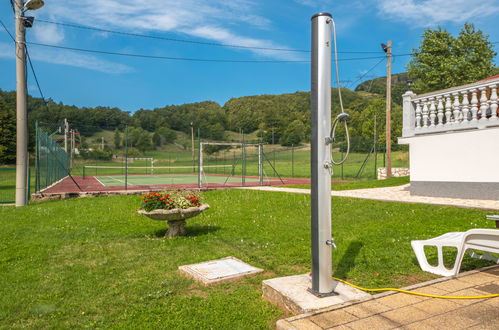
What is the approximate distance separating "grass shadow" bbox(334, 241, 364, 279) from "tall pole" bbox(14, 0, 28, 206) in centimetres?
1047

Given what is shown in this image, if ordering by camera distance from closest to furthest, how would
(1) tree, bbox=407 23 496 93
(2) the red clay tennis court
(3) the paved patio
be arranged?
(3) the paved patio < (2) the red clay tennis court < (1) tree, bbox=407 23 496 93

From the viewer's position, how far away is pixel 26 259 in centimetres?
527

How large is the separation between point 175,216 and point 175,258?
1.28m

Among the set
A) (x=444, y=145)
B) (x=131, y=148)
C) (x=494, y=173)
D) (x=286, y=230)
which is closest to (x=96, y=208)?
(x=286, y=230)

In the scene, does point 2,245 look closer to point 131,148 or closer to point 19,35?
point 19,35

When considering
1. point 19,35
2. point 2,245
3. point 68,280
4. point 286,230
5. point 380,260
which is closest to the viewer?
point 68,280

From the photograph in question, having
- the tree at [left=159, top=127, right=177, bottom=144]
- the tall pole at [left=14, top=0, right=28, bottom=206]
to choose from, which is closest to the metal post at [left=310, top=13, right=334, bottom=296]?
the tall pole at [left=14, top=0, right=28, bottom=206]

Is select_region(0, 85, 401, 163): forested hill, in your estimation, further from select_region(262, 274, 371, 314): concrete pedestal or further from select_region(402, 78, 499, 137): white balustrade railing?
select_region(262, 274, 371, 314): concrete pedestal

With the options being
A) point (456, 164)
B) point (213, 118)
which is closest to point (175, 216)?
point (456, 164)

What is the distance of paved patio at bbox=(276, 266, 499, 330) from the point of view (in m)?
2.65

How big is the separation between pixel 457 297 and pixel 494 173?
7.13 meters

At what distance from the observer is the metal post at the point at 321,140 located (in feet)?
10.4

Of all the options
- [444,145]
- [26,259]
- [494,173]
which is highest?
[444,145]

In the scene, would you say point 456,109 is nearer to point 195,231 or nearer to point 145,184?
point 195,231
